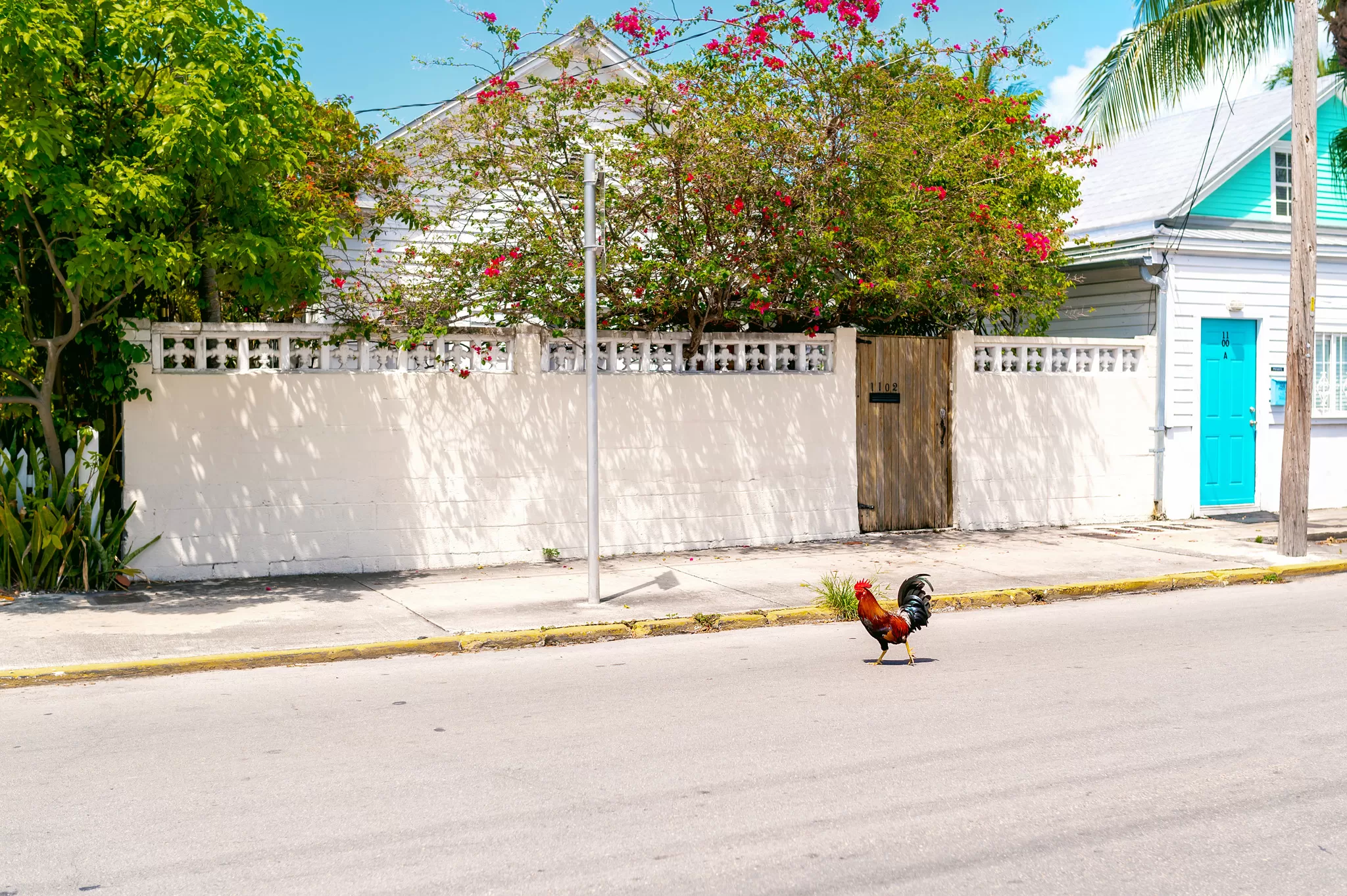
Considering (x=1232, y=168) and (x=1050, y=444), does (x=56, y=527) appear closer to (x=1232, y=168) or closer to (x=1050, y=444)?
(x=1050, y=444)

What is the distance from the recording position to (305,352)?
1060 cm

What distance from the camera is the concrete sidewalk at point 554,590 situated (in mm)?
8289

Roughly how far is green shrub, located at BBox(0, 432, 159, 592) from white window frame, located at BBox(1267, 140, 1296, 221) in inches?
561

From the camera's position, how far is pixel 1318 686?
6902 mm

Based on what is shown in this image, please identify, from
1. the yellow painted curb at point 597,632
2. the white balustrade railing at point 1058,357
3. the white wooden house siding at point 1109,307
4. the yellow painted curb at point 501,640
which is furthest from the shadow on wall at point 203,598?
the white wooden house siding at point 1109,307

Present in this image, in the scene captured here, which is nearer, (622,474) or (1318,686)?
(1318,686)

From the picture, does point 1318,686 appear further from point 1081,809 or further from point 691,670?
point 691,670

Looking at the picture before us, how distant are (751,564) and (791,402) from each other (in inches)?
80.9

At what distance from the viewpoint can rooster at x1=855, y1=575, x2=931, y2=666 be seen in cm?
747

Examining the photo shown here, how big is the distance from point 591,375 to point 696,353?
10.1ft

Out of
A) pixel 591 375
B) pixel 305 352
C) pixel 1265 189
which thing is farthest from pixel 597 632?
pixel 1265 189

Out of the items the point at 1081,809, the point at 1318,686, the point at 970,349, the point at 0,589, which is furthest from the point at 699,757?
the point at 970,349

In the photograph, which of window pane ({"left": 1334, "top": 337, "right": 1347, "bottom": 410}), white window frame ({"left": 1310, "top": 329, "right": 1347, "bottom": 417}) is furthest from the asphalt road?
window pane ({"left": 1334, "top": 337, "right": 1347, "bottom": 410})

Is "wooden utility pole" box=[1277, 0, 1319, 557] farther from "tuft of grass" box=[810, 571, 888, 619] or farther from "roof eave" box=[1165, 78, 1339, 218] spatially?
"tuft of grass" box=[810, 571, 888, 619]
